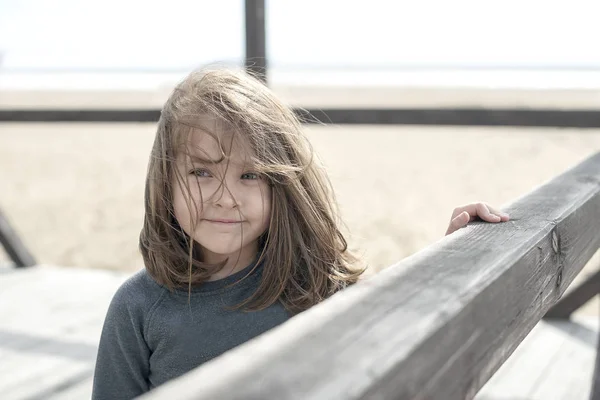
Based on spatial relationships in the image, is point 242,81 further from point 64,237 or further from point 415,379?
point 64,237

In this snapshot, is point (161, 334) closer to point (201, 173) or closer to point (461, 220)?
point (201, 173)

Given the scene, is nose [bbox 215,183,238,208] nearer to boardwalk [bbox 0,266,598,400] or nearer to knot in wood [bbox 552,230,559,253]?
knot in wood [bbox 552,230,559,253]

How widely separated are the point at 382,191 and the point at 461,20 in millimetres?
10102

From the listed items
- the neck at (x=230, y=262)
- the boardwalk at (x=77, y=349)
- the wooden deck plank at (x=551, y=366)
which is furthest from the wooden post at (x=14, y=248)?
the neck at (x=230, y=262)

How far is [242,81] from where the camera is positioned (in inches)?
55.3

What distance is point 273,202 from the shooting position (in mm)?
1348

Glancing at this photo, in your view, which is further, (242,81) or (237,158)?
(242,81)

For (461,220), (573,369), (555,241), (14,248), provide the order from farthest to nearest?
(14,248) → (573,369) → (461,220) → (555,241)

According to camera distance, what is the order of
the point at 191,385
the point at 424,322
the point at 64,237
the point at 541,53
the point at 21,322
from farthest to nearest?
1. the point at 541,53
2. the point at 64,237
3. the point at 21,322
4. the point at 424,322
5. the point at 191,385

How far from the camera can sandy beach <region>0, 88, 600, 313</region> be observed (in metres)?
10.1

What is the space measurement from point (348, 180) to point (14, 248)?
7.29 metres

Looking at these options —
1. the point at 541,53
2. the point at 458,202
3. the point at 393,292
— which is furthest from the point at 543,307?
the point at 541,53

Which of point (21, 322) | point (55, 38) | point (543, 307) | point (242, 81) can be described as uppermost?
point (242, 81)

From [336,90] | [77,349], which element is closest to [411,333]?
[77,349]
